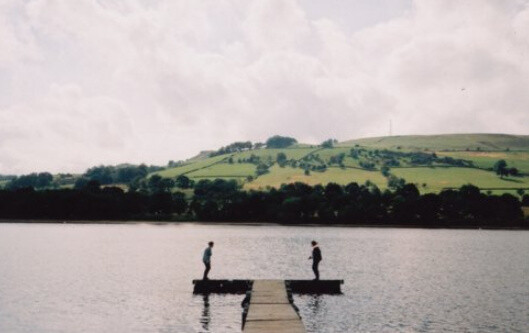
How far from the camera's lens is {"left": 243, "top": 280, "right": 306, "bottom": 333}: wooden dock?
2928 cm

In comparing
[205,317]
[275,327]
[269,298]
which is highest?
[269,298]

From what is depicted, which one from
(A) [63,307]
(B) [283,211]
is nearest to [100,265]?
(A) [63,307]

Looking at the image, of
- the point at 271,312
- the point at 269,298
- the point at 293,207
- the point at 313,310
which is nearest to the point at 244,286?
the point at 313,310

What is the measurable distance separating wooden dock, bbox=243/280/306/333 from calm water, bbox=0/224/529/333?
5.46ft

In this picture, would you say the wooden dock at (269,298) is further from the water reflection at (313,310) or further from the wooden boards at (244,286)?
the water reflection at (313,310)

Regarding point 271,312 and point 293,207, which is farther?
point 293,207

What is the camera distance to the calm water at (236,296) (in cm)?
3628

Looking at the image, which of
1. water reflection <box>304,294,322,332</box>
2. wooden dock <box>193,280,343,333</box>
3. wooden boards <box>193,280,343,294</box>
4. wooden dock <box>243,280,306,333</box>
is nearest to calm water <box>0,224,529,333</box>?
water reflection <box>304,294,322,332</box>

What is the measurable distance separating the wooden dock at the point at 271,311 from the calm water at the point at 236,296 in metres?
1.67

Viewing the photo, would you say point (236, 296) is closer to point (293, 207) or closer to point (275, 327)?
point (275, 327)

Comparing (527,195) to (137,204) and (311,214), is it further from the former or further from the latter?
(137,204)

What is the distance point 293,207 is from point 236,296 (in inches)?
5229

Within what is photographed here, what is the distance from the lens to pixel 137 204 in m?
192

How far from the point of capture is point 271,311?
111ft
